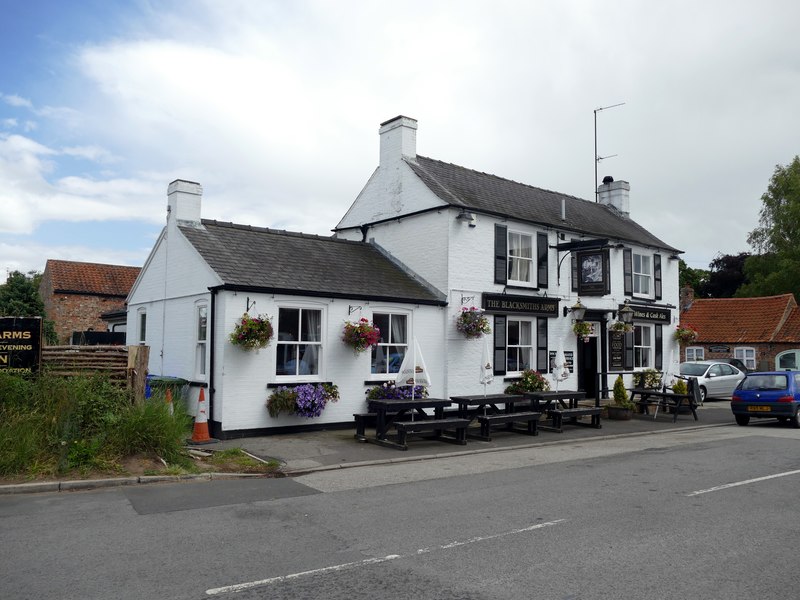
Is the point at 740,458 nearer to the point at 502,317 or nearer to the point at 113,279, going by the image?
the point at 502,317

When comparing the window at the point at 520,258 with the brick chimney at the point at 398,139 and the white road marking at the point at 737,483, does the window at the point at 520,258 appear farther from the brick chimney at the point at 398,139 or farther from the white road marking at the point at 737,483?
the white road marking at the point at 737,483

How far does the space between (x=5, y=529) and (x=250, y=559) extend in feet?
9.94

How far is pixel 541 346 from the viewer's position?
796 inches

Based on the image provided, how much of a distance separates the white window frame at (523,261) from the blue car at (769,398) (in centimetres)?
653

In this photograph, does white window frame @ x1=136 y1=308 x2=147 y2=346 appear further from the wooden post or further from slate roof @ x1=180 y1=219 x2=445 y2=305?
the wooden post

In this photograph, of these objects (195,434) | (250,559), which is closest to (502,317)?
(195,434)

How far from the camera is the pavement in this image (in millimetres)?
9586

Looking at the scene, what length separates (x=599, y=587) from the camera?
210 inches

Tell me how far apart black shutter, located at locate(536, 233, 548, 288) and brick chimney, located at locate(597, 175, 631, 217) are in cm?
885

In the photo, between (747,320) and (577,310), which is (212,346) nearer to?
(577,310)

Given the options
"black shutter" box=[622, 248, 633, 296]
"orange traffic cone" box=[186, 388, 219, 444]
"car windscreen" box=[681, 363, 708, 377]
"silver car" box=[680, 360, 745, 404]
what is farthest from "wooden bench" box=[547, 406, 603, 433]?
"car windscreen" box=[681, 363, 708, 377]

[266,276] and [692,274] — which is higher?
[692,274]

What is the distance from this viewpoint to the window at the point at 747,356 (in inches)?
1323

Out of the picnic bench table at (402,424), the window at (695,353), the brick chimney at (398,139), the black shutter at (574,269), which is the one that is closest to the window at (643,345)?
the black shutter at (574,269)
